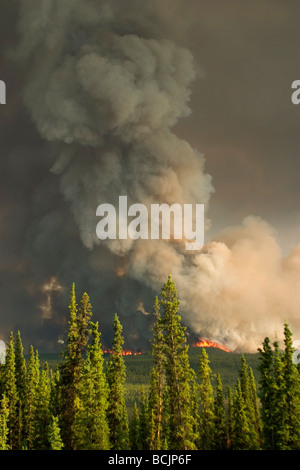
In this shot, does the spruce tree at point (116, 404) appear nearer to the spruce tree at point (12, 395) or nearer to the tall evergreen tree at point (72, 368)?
the tall evergreen tree at point (72, 368)

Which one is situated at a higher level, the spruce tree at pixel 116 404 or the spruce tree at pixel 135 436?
the spruce tree at pixel 116 404

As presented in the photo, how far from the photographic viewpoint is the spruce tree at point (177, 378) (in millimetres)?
40603

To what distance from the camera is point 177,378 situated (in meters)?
41.7

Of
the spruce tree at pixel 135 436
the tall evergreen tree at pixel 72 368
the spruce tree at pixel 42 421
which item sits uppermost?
the tall evergreen tree at pixel 72 368

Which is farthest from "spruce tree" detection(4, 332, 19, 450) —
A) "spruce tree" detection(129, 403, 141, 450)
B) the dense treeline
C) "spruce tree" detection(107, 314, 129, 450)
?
"spruce tree" detection(107, 314, 129, 450)

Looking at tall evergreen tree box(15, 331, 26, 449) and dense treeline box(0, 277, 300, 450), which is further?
tall evergreen tree box(15, 331, 26, 449)

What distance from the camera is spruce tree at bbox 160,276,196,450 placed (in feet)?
133

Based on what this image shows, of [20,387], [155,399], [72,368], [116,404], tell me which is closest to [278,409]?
[155,399]

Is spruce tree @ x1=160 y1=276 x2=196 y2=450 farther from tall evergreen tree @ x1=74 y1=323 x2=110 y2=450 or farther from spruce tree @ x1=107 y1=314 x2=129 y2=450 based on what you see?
spruce tree @ x1=107 y1=314 x2=129 y2=450

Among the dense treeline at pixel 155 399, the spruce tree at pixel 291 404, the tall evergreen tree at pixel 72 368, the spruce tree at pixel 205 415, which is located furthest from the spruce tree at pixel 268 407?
the tall evergreen tree at pixel 72 368

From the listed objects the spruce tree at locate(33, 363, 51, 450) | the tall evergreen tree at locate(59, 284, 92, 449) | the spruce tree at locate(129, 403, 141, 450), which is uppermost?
the tall evergreen tree at locate(59, 284, 92, 449)

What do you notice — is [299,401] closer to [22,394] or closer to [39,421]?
[39,421]
